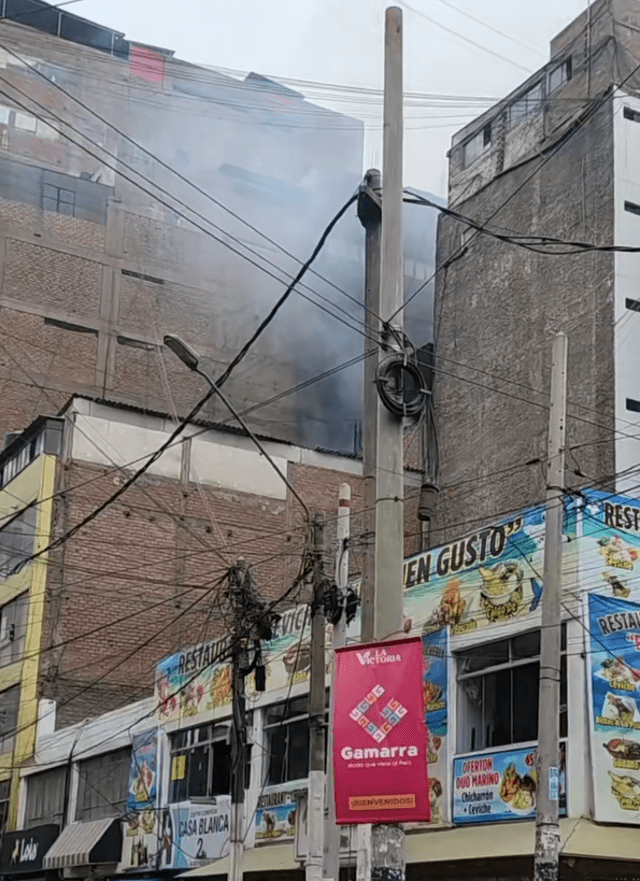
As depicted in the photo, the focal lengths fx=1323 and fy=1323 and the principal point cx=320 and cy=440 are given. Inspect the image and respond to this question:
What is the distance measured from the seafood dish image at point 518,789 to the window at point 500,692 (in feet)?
2.14

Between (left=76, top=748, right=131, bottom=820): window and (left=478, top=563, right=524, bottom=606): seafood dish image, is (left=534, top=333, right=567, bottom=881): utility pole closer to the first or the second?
(left=478, top=563, right=524, bottom=606): seafood dish image

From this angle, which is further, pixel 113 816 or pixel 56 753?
pixel 56 753

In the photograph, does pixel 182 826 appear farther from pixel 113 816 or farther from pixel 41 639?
pixel 41 639

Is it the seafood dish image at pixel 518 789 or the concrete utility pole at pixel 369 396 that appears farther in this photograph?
the seafood dish image at pixel 518 789

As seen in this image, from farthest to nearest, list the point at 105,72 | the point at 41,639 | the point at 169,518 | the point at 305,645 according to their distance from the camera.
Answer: the point at 105,72, the point at 169,518, the point at 41,639, the point at 305,645

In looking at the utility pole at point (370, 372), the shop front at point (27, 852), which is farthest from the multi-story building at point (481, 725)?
the utility pole at point (370, 372)

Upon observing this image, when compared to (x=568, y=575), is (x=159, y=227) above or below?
above

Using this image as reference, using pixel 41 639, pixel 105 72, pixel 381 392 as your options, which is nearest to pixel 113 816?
pixel 41 639

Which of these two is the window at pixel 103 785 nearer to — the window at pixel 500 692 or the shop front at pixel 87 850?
the shop front at pixel 87 850

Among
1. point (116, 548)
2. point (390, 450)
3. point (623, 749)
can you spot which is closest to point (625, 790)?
point (623, 749)

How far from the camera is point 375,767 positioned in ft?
32.6

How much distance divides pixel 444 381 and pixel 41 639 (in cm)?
1487

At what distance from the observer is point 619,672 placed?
58.0 feet

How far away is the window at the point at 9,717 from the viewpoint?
115 feet
